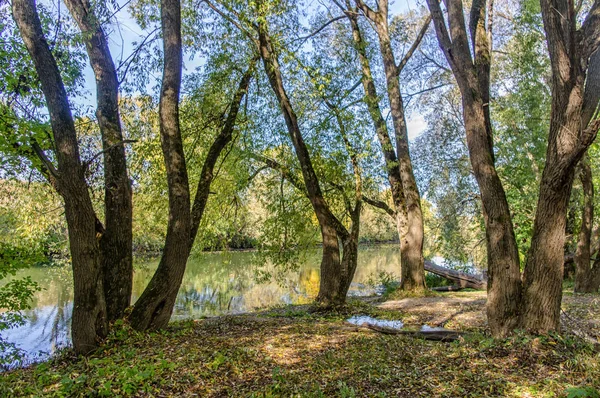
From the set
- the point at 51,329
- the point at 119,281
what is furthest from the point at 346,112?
the point at 51,329

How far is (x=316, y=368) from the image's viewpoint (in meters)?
4.01

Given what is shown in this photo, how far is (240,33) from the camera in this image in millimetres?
8672

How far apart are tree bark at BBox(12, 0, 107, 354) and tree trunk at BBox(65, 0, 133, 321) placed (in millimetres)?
507

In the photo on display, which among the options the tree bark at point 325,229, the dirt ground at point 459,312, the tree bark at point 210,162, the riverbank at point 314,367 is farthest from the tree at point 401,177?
the riverbank at point 314,367

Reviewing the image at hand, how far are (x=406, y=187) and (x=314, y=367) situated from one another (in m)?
7.54

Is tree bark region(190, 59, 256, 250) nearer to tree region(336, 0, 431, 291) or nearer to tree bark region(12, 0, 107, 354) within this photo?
tree bark region(12, 0, 107, 354)

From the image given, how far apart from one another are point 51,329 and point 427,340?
10.8m

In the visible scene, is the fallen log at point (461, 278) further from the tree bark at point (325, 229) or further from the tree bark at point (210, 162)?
the tree bark at point (210, 162)

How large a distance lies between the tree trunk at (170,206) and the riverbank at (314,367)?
391mm

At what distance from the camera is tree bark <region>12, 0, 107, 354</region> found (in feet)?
15.3

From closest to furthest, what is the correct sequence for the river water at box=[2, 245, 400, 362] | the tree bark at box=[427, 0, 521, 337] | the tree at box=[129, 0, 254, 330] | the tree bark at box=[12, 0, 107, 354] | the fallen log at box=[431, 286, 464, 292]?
the tree bark at box=[427, 0, 521, 337], the tree bark at box=[12, 0, 107, 354], the tree at box=[129, 0, 254, 330], the river water at box=[2, 245, 400, 362], the fallen log at box=[431, 286, 464, 292]

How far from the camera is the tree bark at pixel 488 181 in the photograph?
4.55 metres

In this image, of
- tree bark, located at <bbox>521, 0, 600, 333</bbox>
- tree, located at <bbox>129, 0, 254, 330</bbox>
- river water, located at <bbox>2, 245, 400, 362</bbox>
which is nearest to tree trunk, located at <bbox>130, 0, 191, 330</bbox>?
tree, located at <bbox>129, 0, 254, 330</bbox>

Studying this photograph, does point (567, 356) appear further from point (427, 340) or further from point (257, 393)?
point (257, 393)
